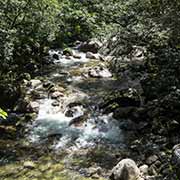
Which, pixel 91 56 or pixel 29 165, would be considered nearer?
pixel 29 165

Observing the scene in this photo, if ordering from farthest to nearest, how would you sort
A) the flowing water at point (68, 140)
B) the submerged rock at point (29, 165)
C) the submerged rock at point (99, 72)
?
1. the submerged rock at point (99, 72)
2. the submerged rock at point (29, 165)
3. the flowing water at point (68, 140)

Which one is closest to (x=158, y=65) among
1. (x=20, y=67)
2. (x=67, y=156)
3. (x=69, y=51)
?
(x=67, y=156)

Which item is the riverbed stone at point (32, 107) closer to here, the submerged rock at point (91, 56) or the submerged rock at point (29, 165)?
the submerged rock at point (29, 165)

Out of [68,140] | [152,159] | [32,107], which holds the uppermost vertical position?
[32,107]

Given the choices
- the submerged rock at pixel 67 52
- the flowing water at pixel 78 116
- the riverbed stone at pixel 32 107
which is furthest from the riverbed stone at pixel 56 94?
the submerged rock at pixel 67 52

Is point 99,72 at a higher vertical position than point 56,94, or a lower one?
higher

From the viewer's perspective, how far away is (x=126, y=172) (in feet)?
28.1

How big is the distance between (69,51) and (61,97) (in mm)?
7979

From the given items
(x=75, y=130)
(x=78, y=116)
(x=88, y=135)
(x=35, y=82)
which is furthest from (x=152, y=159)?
(x=35, y=82)

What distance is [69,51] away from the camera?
2231cm

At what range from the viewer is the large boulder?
28.0 feet

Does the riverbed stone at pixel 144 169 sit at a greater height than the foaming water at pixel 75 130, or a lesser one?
lesser

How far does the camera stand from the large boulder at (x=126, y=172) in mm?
8539

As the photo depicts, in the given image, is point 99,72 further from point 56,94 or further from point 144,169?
point 144,169
